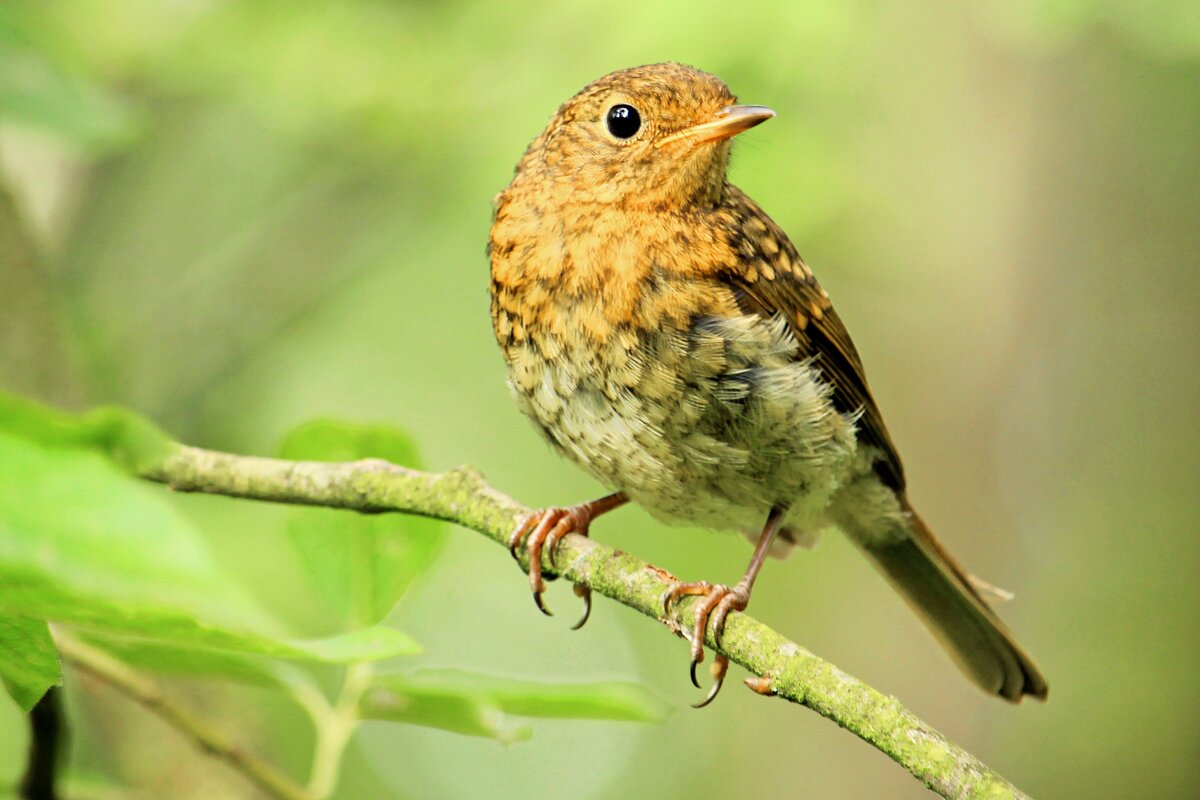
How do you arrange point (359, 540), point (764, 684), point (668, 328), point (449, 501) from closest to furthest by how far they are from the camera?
point (764, 684) < point (359, 540) < point (449, 501) < point (668, 328)

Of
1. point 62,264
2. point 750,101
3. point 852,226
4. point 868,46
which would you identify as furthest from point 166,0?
point 852,226

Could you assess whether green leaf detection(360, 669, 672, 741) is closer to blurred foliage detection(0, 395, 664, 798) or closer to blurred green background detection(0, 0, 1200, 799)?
blurred foliage detection(0, 395, 664, 798)

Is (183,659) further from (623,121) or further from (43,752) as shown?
(623,121)

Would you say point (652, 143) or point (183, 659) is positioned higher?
point (652, 143)

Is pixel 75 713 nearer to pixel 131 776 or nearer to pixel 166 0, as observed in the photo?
pixel 131 776

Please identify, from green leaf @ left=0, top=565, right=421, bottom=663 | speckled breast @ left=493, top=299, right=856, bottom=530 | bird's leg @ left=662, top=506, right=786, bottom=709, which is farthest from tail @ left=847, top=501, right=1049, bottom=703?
green leaf @ left=0, top=565, right=421, bottom=663

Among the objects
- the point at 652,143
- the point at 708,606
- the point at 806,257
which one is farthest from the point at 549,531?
the point at 806,257
